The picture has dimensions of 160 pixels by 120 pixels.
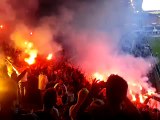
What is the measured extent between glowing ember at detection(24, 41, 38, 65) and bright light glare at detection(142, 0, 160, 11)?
7.27 meters

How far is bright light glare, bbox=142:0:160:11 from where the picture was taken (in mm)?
7580

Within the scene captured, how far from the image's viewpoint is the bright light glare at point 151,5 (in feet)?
24.9

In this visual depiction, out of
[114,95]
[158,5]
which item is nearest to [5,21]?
[158,5]

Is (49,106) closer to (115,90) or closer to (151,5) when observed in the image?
(115,90)

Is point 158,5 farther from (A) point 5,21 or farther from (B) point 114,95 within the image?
(A) point 5,21

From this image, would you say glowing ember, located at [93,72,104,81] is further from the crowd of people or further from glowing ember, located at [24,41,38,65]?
glowing ember, located at [24,41,38,65]

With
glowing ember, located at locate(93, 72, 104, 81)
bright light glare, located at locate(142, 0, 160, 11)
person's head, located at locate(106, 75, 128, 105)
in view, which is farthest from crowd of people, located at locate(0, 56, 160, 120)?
bright light glare, located at locate(142, 0, 160, 11)

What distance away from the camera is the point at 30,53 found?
1510 cm

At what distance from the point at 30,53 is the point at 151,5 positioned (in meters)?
8.33

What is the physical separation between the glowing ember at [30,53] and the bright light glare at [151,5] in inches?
286

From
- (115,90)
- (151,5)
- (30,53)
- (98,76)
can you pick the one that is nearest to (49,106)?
(115,90)

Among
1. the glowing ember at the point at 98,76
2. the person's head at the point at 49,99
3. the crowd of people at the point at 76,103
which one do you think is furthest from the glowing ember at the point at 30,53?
the person's head at the point at 49,99

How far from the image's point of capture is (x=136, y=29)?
9.09m

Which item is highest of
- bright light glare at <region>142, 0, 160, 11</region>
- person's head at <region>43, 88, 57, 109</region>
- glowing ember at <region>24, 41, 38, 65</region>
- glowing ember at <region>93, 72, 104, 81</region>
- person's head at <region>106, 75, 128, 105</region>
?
glowing ember at <region>24, 41, 38, 65</region>
